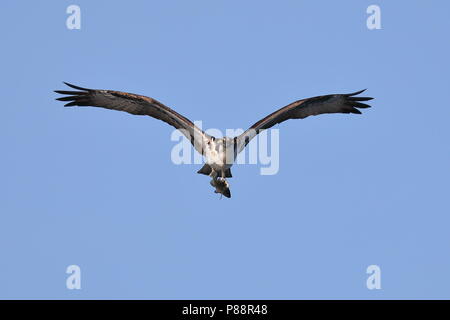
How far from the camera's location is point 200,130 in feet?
101

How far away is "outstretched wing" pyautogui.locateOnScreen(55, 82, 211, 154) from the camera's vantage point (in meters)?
31.1

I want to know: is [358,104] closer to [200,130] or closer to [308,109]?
[308,109]

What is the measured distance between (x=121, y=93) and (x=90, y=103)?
1.15 metres

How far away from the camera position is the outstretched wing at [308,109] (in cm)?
3119

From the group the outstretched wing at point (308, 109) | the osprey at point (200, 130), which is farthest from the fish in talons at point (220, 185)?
the outstretched wing at point (308, 109)

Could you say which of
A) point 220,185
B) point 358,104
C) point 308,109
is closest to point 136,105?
point 220,185

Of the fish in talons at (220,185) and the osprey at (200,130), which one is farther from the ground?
the osprey at (200,130)

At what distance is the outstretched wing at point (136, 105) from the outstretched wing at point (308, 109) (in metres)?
1.25

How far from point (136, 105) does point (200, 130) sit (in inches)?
85.9

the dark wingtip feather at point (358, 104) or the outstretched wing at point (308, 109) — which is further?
the dark wingtip feather at point (358, 104)

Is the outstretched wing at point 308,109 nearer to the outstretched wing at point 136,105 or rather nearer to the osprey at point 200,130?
the osprey at point 200,130

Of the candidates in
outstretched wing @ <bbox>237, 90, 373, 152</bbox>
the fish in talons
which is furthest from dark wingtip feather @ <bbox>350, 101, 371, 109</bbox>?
the fish in talons
